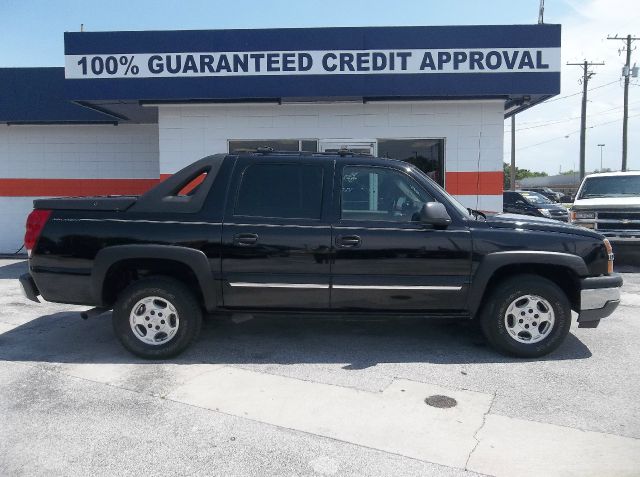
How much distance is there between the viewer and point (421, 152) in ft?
33.5

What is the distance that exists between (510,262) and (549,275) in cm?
58

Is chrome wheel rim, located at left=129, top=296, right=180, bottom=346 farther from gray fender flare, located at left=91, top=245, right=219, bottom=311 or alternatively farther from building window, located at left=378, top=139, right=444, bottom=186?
building window, located at left=378, top=139, right=444, bottom=186

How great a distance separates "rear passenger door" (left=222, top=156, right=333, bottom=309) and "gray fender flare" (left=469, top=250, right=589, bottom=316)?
52.6 inches

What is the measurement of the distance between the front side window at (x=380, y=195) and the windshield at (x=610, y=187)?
8098 mm

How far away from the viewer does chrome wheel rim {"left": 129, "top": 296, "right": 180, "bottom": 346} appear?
5039mm

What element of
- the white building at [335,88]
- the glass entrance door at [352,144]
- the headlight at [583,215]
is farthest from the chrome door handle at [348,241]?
the headlight at [583,215]

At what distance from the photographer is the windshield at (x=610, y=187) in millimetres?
11203

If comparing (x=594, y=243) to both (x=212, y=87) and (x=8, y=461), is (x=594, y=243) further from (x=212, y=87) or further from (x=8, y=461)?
(x=212, y=87)

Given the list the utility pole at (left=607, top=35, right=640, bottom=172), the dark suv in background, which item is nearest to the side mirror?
the dark suv in background

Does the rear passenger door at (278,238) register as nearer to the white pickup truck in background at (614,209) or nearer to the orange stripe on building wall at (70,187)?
the white pickup truck in background at (614,209)

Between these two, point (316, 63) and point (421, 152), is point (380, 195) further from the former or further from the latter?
point (421, 152)

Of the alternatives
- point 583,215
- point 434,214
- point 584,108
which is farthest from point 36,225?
point 584,108

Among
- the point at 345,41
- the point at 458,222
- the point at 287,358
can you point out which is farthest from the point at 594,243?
the point at 345,41

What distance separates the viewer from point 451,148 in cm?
1000
